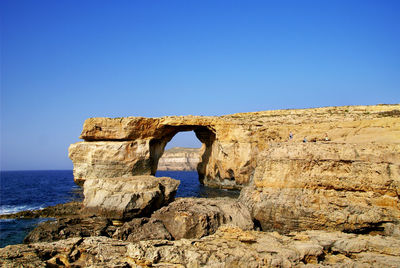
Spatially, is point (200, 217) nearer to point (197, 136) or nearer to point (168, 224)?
point (168, 224)

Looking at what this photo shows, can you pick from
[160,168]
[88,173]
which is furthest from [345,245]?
[160,168]

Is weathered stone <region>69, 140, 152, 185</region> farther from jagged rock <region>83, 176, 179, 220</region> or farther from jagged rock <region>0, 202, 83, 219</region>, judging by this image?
jagged rock <region>83, 176, 179, 220</region>

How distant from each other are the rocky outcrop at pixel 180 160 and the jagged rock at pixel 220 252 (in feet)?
299

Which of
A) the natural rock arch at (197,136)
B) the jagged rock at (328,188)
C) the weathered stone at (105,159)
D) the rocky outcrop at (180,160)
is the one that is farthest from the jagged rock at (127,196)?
the rocky outcrop at (180,160)

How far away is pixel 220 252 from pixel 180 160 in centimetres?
9583

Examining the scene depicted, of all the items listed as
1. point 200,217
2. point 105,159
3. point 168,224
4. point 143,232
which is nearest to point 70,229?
point 143,232

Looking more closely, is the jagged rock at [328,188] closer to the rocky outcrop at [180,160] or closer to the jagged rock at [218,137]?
the jagged rock at [218,137]

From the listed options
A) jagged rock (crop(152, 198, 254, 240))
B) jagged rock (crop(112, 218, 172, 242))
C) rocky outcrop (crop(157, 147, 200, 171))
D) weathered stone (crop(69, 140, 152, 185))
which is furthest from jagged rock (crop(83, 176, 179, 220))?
rocky outcrop (crop(157, 147, 200, 171))

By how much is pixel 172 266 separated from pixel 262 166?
7.60m

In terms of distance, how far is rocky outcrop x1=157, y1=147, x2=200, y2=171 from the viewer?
103188 millimetres

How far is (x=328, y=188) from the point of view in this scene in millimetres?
13125

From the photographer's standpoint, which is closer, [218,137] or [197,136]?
[218,137]

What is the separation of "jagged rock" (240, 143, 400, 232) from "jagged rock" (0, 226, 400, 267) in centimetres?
169

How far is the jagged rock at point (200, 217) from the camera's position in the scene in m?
12.5
